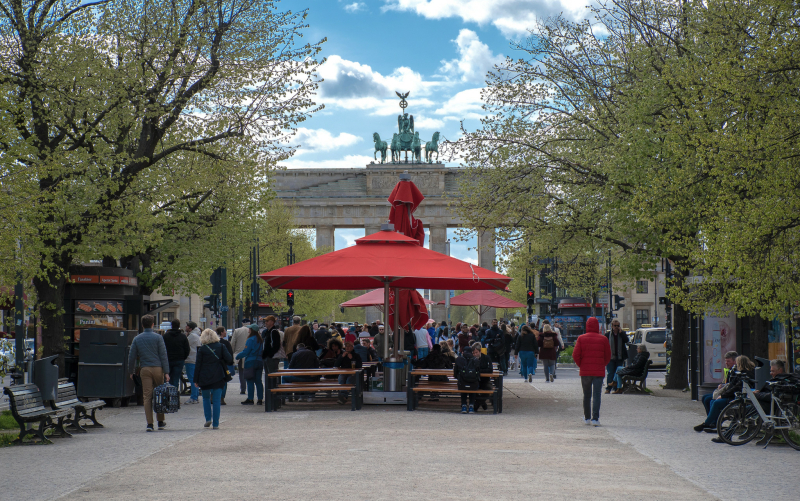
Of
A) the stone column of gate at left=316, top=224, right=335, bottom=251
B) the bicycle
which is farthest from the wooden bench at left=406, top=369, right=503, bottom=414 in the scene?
the stone column of gate at left=316, top=224, right=335, bottom=251

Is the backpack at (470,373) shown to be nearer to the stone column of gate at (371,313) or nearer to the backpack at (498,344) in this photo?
the backpack at (498,344)

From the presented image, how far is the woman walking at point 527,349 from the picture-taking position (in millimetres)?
26594

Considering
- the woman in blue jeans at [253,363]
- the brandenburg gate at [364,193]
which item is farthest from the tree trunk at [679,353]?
the brandenburg gate at [364,193]

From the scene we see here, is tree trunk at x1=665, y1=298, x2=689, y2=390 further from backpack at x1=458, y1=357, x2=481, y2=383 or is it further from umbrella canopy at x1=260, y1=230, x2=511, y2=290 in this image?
backpack at x1=458, y1=357, x2=481, y2=383

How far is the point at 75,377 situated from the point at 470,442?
9757mm

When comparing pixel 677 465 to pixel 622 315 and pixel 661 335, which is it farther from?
pixel 622 315

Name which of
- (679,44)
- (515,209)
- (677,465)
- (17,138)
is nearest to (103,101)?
(17,138)

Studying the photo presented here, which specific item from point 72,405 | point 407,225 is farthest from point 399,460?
point 407,225

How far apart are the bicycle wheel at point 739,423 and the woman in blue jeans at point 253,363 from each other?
9101 mm

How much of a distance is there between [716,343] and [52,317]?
41.5 ft

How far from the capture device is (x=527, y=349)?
87.8 feet

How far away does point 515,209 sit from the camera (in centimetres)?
2347

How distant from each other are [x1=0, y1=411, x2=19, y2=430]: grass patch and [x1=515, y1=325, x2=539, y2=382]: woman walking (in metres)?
14.8

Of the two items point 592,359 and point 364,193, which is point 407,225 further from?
point 364,193
